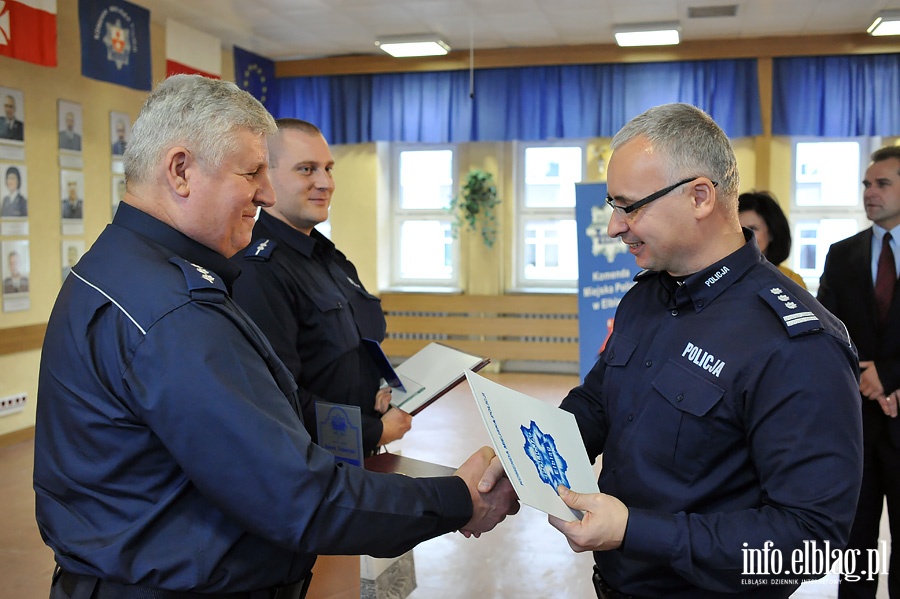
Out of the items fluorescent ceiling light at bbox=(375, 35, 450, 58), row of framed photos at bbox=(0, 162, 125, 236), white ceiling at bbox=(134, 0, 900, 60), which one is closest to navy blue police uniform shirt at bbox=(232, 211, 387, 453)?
row of framed photos at bbox=(0, 162, 125, 236)

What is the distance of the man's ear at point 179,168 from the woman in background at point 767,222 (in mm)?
2417

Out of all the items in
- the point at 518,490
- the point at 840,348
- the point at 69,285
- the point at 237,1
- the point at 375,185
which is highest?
the point at 237,1

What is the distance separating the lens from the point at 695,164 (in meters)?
1.45

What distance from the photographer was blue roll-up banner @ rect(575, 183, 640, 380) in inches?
177

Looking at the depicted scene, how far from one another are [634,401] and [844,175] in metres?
7.42

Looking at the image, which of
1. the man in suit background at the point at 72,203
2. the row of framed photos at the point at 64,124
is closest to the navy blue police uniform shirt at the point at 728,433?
the row of framed photos at the point at 64,124

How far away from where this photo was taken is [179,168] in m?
1.32

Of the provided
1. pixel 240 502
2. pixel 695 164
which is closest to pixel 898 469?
pixel 695 164

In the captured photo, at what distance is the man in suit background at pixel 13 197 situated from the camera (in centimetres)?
531

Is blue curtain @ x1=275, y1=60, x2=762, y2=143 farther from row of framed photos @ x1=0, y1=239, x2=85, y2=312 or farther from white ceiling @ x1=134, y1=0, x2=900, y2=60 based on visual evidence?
row of framed photos @ x1=0, y1=239, x2=85, y2=312

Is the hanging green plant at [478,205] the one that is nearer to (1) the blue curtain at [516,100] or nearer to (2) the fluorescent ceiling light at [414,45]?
(1) the blue curtain at [516,100]

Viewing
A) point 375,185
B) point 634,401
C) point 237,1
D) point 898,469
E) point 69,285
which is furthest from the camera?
point 375,185

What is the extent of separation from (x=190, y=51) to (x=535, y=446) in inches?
250

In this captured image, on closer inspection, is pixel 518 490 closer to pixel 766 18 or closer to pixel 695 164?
pixel 695 164
